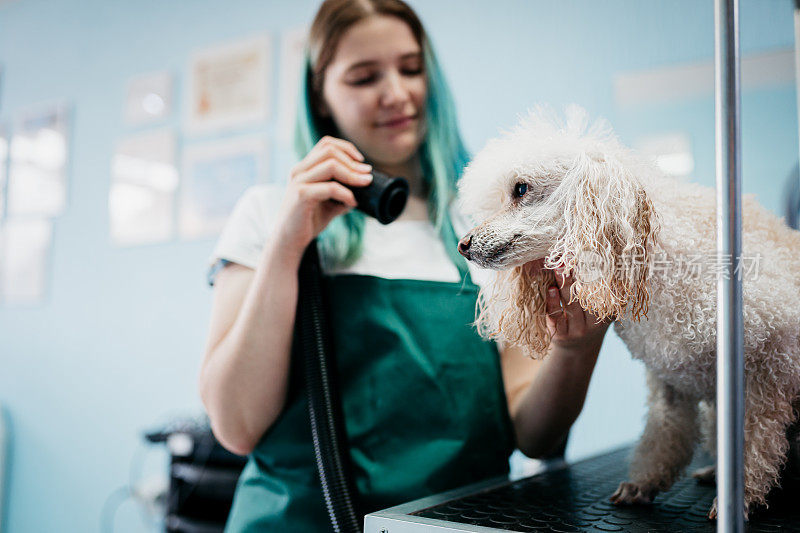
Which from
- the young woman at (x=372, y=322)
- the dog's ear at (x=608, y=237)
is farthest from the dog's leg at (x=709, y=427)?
the dog's ear at (x=608, y=237)

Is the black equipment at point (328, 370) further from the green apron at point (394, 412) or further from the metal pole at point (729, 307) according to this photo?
the metal pole at point (729, 307)

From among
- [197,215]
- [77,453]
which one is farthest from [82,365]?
[197,215]

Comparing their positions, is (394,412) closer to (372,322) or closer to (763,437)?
(372,322)

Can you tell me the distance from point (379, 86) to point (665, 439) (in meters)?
0.55

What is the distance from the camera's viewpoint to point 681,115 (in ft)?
4.76

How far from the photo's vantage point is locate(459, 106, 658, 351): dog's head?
42 centimetres

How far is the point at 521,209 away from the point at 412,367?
33 cm

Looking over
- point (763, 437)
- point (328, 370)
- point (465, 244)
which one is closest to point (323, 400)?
point (328, 370)

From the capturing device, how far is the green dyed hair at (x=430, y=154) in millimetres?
812

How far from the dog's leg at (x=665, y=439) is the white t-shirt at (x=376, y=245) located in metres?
0.27

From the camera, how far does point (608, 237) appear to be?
1.40ft

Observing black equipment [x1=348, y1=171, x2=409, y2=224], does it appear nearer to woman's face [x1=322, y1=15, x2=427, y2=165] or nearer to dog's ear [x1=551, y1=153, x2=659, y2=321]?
woman's face [x1=322, y1=15, x2=427, y2=165]

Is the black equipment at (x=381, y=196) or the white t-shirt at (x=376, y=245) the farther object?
the white t-shirt at (x=376, y=245)

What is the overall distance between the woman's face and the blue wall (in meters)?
0.88
